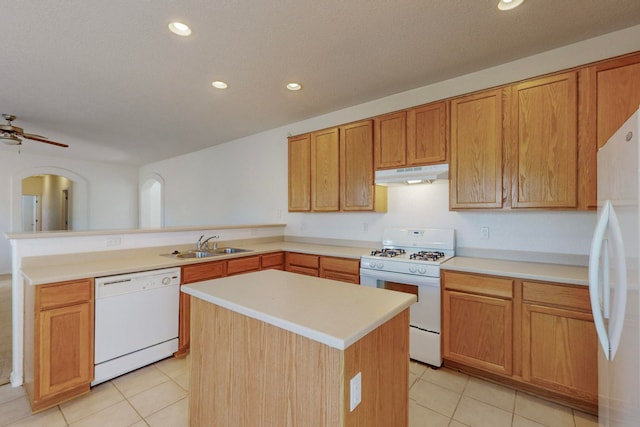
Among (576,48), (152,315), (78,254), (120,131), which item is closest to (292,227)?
(152,315)

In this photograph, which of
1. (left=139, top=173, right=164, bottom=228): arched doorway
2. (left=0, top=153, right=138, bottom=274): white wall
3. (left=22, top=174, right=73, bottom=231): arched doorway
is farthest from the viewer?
(left=139, top=173, right=164, bottom=228): arched doorway

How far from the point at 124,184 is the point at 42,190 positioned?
279 cm

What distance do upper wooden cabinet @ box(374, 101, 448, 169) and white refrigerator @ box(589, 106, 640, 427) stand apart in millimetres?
1353

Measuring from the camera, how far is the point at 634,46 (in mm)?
2035

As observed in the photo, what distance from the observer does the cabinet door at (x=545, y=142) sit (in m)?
2.04

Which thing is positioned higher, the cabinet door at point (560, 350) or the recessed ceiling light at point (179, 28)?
the recessed ceiling light at point (179, 28)

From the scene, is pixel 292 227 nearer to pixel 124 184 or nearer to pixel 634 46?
pixel 634 46

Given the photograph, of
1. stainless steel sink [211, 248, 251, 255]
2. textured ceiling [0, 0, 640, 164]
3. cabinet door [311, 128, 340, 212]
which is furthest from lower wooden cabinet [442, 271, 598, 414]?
stainless steel sink [211, 248, 251, 255]

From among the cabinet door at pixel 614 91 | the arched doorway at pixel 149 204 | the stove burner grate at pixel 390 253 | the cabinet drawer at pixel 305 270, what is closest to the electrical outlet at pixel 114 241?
the cabinet drawer at pixel 305 270

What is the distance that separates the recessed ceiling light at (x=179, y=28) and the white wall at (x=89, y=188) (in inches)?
237

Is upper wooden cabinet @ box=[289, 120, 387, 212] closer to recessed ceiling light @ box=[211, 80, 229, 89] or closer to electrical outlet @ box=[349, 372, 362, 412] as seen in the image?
recessed ceiling light @ box=[211, 80, 229, 89]

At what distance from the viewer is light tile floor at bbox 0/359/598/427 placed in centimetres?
184

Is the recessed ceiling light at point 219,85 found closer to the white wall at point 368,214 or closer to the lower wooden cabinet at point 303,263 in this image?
the white wall at point 368,214

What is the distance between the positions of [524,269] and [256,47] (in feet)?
8.58
